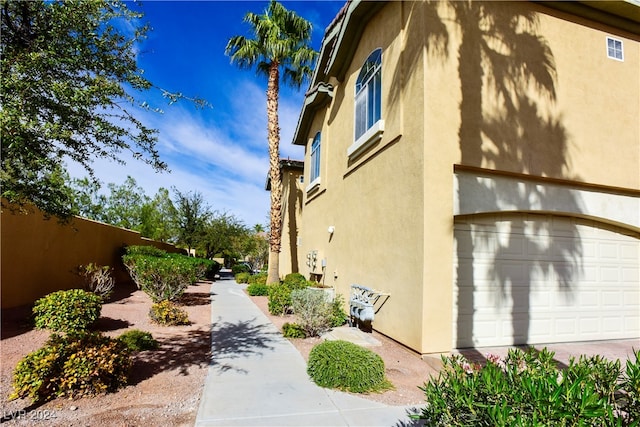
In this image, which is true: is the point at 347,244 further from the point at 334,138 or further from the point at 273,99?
the point at 273,99

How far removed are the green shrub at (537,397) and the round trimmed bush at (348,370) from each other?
245 centimetres

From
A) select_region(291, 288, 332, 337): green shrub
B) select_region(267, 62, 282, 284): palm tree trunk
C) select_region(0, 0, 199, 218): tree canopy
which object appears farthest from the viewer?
select_region(267, 62, 282, 284): palm tree trunk

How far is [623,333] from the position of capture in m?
9.13

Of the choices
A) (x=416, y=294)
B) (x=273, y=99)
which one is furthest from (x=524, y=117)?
(x=273, y=99)

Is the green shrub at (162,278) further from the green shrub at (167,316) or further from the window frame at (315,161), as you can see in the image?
the window frame at (315,161)

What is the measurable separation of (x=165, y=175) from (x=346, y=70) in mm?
9168

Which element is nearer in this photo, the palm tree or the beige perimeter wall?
the beige perimeter wall

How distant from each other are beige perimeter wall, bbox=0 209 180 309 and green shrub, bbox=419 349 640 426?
7644 millimetres

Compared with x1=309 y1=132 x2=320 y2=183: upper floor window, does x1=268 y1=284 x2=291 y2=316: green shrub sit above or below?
below

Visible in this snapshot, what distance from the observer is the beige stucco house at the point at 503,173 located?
296 inches

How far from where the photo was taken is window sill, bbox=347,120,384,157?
941cm

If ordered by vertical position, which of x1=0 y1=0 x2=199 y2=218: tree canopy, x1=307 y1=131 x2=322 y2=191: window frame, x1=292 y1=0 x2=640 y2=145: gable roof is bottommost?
x1=0 y1=0 x2=199 y2=218: tree canopy

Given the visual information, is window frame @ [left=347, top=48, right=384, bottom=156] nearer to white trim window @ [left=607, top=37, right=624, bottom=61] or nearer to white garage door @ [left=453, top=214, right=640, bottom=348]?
white garage door @ [left=453, top=214, right=640, bottom=348]

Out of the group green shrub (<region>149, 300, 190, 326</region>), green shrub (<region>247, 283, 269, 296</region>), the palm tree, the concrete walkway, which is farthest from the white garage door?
the palm tree
